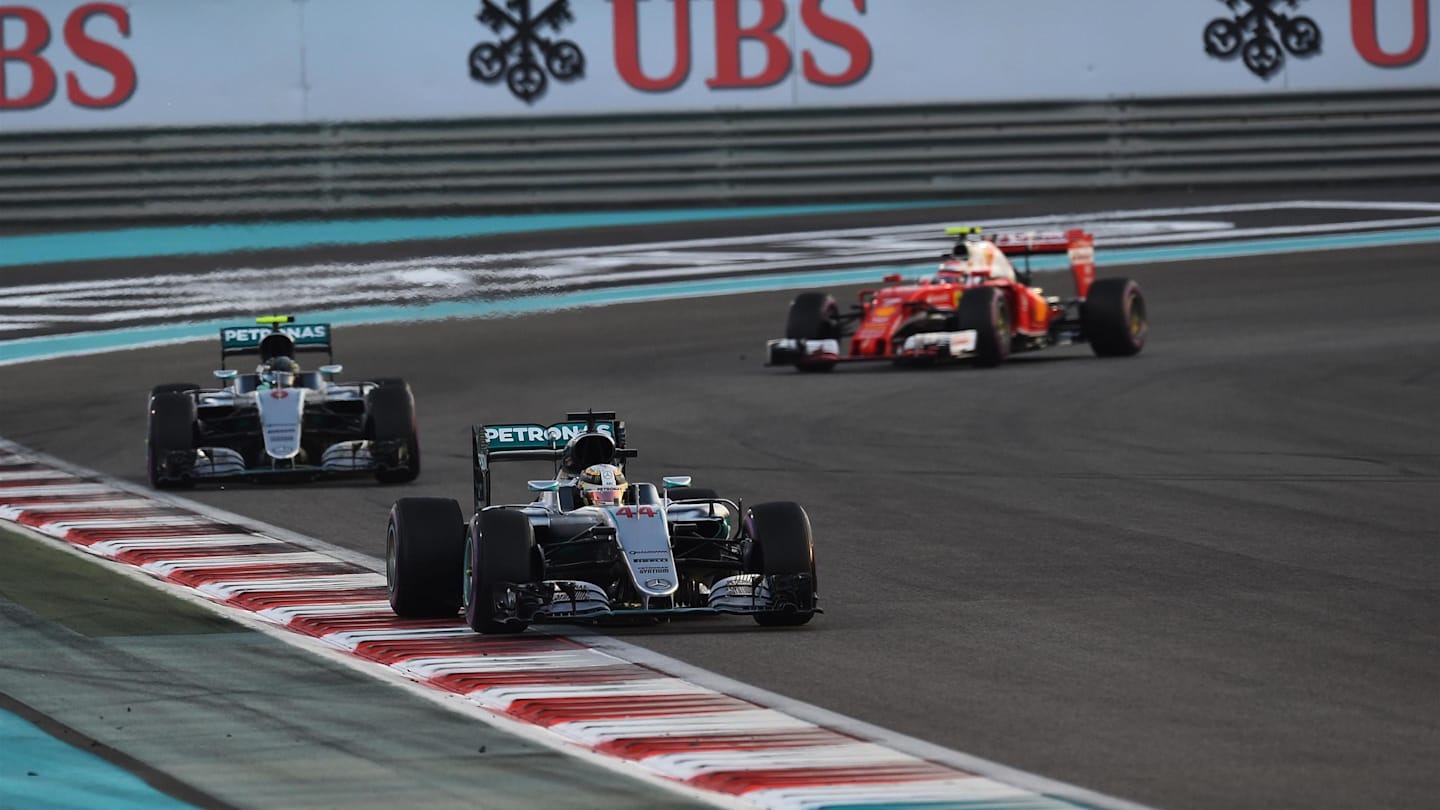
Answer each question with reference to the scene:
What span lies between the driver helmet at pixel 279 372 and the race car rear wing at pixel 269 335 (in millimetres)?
237

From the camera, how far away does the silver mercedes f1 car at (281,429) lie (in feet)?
54.6

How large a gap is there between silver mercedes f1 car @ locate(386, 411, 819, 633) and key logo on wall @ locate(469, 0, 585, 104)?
2626 cm

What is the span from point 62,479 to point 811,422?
603cm

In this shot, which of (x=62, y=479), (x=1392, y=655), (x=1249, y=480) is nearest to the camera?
(x=1392, y=655)

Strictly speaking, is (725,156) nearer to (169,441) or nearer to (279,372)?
(279,372)

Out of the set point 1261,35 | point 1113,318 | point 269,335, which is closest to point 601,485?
point 269,335

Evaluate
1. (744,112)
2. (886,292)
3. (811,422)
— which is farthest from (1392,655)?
(744,112)

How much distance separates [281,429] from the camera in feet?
55.2

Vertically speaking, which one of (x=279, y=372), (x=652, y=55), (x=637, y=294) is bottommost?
(x=637, y=294)

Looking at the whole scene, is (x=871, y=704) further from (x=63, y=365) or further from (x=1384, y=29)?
(x=1384, y=29)

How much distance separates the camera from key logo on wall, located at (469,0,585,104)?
37.2 meters

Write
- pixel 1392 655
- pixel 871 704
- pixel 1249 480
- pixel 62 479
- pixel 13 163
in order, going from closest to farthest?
pixel 871 704
pixel 1392 655
pixel 1249 480
pixel 62 479
pixel 13 163

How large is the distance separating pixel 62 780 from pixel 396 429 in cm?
884

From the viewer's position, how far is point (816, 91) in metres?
37.5
